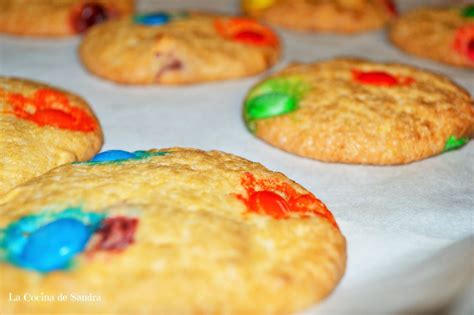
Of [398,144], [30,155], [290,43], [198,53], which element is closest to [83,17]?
[198,53]

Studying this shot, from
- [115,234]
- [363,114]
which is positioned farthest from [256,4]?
[115,234]

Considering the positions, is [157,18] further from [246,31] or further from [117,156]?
[117,156]

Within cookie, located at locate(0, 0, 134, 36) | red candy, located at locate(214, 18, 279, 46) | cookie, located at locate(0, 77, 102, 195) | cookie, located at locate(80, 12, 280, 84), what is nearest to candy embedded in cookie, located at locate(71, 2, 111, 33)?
cookie, located at locate(0, 0, 134, 36)

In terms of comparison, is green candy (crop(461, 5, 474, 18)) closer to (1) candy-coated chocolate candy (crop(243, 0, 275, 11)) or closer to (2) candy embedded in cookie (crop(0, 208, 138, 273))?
(1) candy-coated chocolate candy (crop(243, 0, 275, 11))

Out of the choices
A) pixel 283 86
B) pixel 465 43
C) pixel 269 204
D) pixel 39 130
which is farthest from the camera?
pixel 465 43

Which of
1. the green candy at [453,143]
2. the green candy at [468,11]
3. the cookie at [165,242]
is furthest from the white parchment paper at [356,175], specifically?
the green candy at [468,11]

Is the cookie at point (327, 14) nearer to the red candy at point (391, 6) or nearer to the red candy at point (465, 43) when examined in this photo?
the red candy at point (391, 6)
